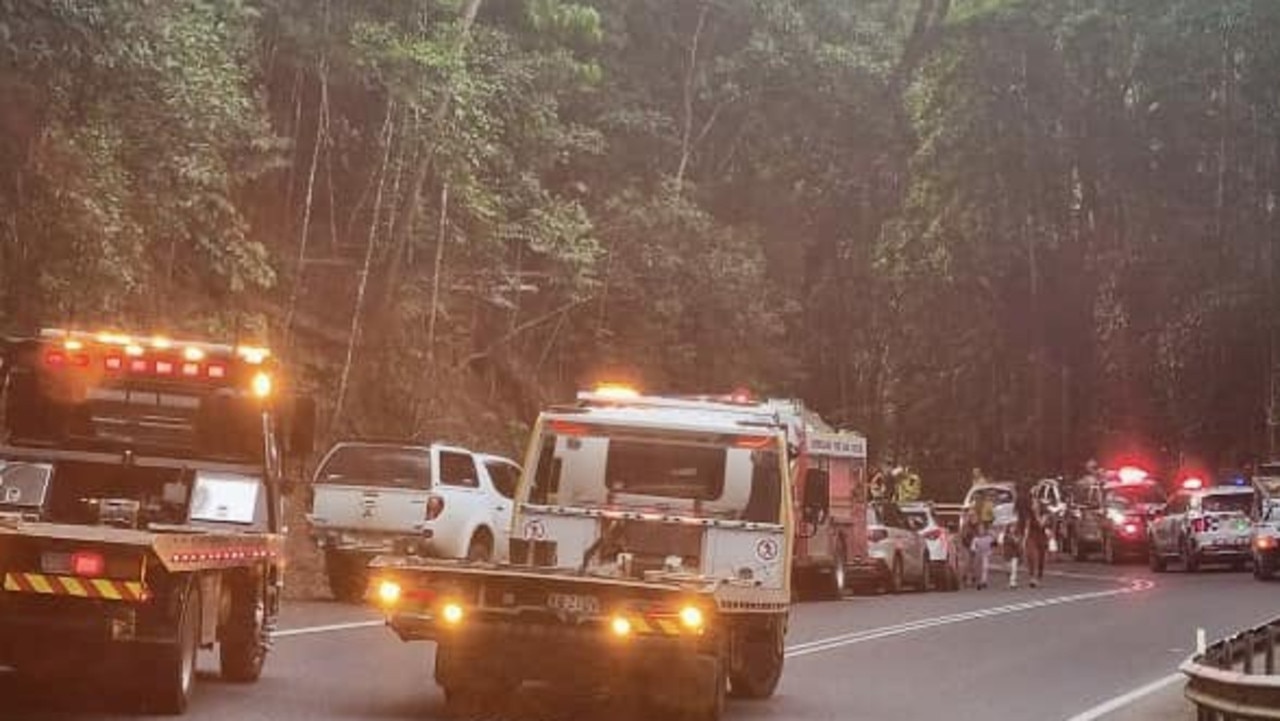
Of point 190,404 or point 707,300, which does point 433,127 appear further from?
point 190,404

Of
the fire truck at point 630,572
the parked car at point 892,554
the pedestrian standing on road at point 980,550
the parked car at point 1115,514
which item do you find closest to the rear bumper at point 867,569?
the parked car at point 892,554

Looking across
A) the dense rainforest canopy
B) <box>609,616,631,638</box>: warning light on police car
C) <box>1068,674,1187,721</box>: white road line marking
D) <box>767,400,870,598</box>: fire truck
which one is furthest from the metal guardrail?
the dense rainforest canopy

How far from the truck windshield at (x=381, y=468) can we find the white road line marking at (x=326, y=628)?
3502mm

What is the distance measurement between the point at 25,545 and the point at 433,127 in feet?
78.0

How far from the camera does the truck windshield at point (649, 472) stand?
15828 mm

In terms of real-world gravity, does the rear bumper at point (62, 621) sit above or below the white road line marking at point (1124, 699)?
above

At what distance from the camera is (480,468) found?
25.8m

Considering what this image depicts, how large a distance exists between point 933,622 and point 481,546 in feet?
18.3

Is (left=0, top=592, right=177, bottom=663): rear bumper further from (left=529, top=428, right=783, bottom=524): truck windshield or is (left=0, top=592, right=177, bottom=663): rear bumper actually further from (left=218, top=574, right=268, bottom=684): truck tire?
(left=529, top=428, right=783, bottom=524): truck windshield

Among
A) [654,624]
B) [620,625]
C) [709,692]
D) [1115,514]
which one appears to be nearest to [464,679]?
[620,625]

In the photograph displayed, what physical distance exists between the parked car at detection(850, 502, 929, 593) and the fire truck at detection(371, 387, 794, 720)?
1589 centimetres

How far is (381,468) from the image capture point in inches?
980

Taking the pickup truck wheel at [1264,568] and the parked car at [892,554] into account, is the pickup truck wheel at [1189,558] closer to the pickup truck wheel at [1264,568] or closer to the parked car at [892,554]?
the pickup truck wheel at [1264,568]

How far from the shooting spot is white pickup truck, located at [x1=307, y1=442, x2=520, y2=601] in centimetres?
2433
